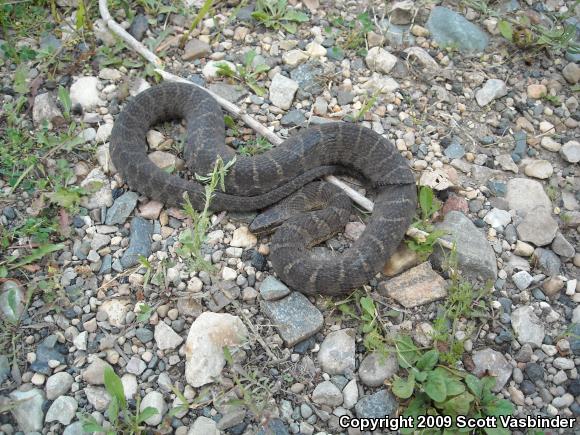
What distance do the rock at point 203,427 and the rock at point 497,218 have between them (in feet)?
11.4

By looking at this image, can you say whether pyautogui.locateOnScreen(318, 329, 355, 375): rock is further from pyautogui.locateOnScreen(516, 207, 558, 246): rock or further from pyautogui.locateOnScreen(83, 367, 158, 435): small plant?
pyautogui.locateOnScreen(516, 207, 558, 246): rock

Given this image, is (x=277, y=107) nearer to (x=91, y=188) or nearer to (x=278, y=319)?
(x=91, y=188)

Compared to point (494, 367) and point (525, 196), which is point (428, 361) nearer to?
point (494, 367)

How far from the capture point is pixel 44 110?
6211 mm

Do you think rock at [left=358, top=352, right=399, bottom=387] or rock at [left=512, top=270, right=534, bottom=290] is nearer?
rock at [left=358, top=352, right=399, bottom=387]

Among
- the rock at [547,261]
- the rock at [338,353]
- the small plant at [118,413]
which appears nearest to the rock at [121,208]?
the small plant at [118,413]

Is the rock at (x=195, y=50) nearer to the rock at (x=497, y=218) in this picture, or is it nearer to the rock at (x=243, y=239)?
the rock at (x=243, y=239)

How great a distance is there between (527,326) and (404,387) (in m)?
1.41

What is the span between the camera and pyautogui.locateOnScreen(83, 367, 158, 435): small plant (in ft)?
13.9

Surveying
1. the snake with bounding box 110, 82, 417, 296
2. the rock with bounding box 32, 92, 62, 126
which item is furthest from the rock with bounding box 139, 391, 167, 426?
the rock with bounding box 32, 92, 62, 126

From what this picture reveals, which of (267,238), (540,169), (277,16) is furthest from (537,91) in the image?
(267,238)

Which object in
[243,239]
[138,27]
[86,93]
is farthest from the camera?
[138,27]

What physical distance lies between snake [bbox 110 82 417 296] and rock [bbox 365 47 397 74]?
1.14 m

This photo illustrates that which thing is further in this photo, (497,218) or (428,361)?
(497,218)
